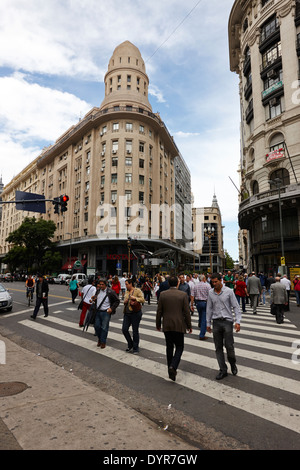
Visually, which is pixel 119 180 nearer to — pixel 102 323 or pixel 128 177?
pixel 128 177

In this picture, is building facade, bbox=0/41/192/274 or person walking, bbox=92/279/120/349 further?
building facade, bbox=0/41/192/274

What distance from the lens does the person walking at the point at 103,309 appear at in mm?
6609

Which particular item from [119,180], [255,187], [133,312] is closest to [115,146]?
[119,180]

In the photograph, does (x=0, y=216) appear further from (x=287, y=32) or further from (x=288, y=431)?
(x=288, y=431)

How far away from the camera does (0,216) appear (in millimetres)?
94938

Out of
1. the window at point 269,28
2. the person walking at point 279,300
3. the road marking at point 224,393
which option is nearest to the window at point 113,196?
the window at point 269,28

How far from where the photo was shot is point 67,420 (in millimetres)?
3244

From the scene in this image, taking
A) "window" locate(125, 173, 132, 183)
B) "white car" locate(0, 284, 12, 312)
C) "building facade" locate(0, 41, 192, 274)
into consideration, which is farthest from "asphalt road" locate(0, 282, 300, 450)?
"window" locate(125, 173, 132, 183)

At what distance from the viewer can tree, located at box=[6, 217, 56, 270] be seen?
5197 cm

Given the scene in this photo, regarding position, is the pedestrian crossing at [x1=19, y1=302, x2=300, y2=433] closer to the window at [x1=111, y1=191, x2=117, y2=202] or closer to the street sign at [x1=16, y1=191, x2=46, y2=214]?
the street sign at [x1=16, y1=191, x2=46, y2=214]

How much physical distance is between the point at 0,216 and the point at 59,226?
2057 inches

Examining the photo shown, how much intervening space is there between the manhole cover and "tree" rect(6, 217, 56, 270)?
50.8 m

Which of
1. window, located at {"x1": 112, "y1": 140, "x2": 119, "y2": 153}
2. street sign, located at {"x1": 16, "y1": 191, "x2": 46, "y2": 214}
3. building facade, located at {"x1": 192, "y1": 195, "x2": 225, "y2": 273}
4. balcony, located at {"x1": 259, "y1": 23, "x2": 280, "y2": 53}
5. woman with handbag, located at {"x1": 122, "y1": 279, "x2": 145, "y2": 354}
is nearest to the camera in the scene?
woman with handbag, located at {"x1": 122, "y1": 279, "x2": 145, "y2": 354}
